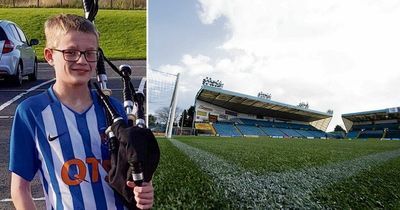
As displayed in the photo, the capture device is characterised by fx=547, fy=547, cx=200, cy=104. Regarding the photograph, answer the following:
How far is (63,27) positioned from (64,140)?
235 millimetres

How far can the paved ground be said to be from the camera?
8.91ft

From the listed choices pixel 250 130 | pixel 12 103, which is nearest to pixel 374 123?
pixel 250 130

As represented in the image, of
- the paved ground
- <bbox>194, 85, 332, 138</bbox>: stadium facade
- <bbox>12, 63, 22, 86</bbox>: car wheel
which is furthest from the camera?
<bbox>12, 63, 22, 86</bbox>: car wheel

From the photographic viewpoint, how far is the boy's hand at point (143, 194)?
3.51 feet

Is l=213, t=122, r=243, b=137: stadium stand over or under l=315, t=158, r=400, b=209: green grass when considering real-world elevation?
over

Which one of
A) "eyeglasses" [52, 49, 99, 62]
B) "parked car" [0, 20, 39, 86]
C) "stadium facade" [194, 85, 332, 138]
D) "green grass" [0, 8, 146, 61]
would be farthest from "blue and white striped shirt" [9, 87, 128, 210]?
"parked car" [0, 20, 39, 86]

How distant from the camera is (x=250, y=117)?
213 centimetres

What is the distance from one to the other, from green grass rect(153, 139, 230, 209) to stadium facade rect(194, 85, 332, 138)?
0.18m

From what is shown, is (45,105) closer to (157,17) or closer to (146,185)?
(146,185)

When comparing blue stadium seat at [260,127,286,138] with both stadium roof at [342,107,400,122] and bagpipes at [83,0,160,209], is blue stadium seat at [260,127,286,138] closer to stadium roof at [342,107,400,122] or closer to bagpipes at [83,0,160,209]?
stadium roof at [342,107,400,122]

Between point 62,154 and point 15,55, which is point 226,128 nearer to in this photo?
point 62,154

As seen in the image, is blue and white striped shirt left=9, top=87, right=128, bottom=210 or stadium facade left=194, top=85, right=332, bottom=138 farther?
stadium facade left=194, top=85, right=332, bottom=138

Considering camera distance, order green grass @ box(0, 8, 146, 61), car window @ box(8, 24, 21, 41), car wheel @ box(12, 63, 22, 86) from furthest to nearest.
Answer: car wheel @ box(12, 63, 22, 86) < car window @ box(8, 24, 21, 41) < green grass @ box(0, 8, 146, 61)

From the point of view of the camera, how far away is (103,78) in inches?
58.0
